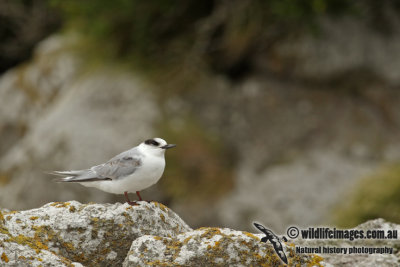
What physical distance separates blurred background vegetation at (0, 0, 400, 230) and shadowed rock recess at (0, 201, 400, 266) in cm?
655

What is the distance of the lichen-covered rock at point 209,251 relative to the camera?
3.95 meters

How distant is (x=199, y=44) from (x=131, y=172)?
25.3 feet

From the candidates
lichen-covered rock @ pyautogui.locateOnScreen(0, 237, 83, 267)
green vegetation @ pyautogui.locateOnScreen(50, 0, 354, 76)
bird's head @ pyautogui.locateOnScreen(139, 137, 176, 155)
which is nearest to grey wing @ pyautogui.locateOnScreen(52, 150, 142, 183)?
bird's head @ pyautogui.locateOnScreen(139, 137, 176, 155)

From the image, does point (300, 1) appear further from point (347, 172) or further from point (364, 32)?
point (347, 172)

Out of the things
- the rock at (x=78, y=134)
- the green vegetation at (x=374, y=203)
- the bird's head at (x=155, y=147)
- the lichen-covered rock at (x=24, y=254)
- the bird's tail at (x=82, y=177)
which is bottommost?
the lichen-covered rock at (x=24, y=254)

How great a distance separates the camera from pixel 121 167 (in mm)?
5102

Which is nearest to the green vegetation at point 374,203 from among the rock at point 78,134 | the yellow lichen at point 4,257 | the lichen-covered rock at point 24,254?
the rock at point 78,134

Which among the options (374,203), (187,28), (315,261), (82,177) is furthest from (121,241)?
(187,28)

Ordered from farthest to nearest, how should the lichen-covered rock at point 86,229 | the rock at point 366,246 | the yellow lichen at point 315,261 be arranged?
the rock at point 366,246 → the lichen-covered rock at point 86,229 → the yellow lichen at point 315,261

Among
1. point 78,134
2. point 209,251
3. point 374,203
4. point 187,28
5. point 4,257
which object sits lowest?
point 4,257

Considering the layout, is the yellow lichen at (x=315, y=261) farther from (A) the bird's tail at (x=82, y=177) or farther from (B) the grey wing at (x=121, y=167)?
(A) the bird's tail at (x=82, y=177)

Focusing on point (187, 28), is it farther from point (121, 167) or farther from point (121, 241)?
point (121, 241)

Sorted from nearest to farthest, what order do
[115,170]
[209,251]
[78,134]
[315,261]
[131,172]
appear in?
1. [209,251]
2. [315,261]
3. [131,172]
4. [115,170]
5. [78,134]

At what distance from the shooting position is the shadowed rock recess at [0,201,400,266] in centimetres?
394
